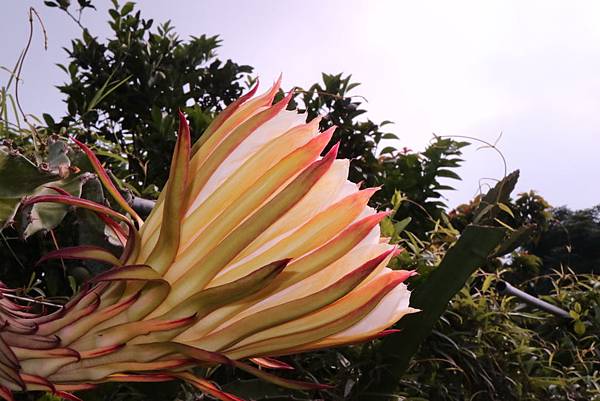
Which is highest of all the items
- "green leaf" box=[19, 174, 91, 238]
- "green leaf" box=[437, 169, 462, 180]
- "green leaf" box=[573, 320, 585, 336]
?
"green leaf" box=[437, 169, 462, 180]

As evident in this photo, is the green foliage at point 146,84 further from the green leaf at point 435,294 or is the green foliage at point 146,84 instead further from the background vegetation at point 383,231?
the green leaf at point 435,294

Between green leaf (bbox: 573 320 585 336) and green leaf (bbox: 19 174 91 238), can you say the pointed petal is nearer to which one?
green leaf (bbox: 19 174 91 238)

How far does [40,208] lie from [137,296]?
266mm

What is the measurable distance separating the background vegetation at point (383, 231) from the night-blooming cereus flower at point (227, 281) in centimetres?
20

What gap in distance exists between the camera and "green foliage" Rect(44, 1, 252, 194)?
1269 mm

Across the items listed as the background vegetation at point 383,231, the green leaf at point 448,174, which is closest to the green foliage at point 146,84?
the background vegetation at point 383,231

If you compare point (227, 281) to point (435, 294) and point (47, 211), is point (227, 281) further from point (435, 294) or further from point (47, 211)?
point (435, 294)

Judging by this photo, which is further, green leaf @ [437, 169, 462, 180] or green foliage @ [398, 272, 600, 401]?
green leaf @ [437, 169, 462, 180]

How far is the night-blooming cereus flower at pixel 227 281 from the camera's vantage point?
13.9 inches

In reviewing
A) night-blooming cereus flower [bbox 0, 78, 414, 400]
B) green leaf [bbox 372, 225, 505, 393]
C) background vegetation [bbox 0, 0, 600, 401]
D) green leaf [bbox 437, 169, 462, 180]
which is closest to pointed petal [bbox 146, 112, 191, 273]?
night-blooming cereus flower [bbox 0, 78, 414, 400]

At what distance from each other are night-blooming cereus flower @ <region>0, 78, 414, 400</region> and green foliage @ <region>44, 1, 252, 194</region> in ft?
2.78

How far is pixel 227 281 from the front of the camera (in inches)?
14.6

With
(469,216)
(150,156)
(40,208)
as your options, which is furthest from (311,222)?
(469,216)

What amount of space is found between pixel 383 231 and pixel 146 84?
0.85 m
